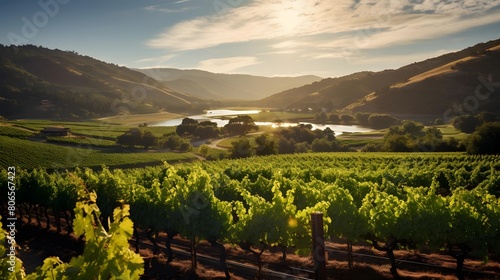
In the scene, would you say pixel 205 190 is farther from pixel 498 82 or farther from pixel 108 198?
pixel 498 82

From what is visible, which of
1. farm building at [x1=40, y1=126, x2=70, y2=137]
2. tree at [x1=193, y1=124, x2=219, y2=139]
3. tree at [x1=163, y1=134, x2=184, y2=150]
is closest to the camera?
tree at [x1=163, y1=134, x2=184, y2=150]

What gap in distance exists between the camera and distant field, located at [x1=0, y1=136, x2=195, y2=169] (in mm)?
77000

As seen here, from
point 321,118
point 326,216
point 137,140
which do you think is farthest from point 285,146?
point 321,118

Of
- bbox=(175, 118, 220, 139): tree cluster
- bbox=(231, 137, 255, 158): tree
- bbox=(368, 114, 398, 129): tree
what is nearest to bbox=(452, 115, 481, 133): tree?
bbox=(368, 114, 398, 129): tree

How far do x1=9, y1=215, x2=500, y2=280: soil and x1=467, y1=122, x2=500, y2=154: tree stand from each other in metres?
52.2

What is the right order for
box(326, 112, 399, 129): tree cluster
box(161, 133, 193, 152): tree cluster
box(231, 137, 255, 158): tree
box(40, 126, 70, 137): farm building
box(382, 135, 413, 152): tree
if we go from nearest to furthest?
box(382, 135, 413, 152): tree
box(231, 137, 255, 158): tree
box(161, 133, 193, 152): tree cluster
box(40, 126, 70, 137): farm building
box(326, 112, 399, 129): tree cluster

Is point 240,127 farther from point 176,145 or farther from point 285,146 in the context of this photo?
point 285,146

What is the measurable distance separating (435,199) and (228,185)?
53.0 feet

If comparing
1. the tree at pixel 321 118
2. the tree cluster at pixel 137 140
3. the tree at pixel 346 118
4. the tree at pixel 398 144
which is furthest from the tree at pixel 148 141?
the tree at pixel 346 118

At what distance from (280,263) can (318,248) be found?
15.4 meters

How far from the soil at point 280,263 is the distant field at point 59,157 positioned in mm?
51083

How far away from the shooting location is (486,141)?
66.2m

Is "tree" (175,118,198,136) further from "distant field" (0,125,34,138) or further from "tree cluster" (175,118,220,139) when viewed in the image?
"distant field" (0,125,34,138)

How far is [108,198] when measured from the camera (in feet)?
90.2
